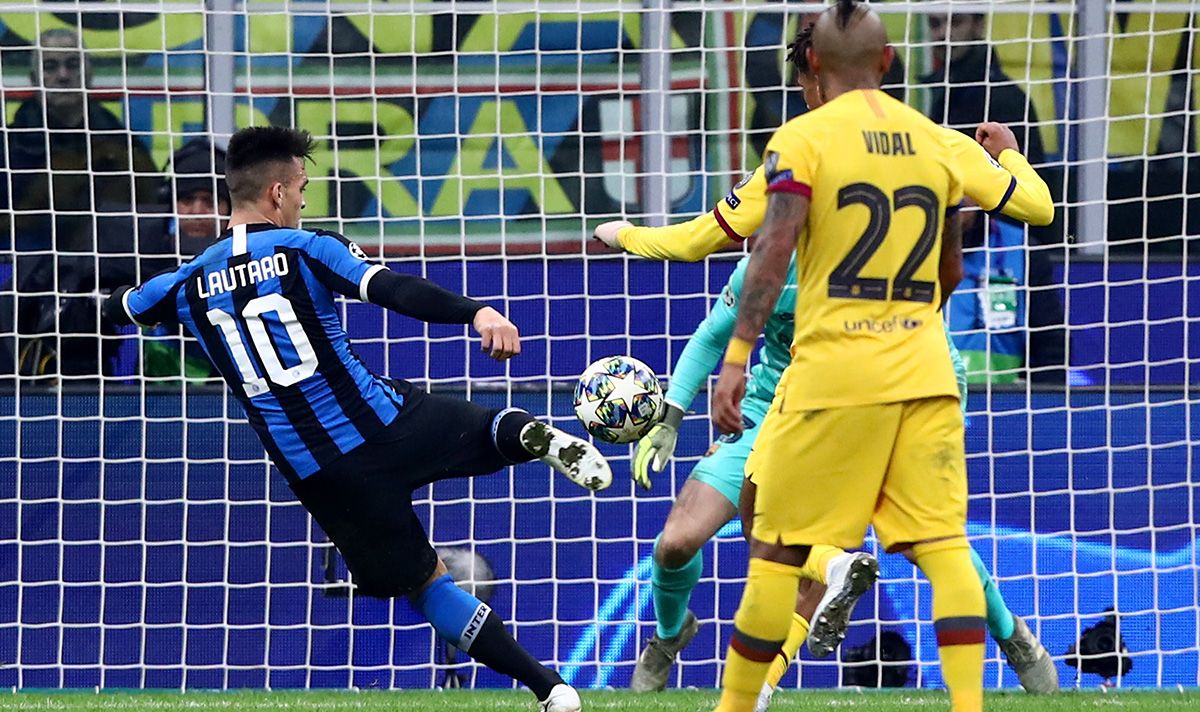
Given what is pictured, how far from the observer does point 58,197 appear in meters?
7.92

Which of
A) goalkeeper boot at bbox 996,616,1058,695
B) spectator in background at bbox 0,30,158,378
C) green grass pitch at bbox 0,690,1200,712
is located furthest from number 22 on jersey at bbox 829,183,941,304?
spectator in background at bbox 0,30,158,378

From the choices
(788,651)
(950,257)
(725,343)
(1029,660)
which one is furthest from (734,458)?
(950,257)

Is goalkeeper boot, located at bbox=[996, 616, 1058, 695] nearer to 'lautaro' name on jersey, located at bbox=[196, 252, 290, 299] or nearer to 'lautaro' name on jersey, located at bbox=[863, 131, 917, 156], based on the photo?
'lautaro' name on jersey, located at bbox=[863, 131, 917, 156]

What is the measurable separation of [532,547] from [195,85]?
2537mm

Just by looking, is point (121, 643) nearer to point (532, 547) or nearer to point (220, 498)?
point (220, 498)

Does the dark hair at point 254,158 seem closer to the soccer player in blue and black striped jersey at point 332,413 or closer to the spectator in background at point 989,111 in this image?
the soccer player in blue and black striped jersey at point 332,413

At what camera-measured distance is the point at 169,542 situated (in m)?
7.77

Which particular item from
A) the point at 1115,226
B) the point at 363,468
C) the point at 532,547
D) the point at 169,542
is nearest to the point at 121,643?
the point at 169,542

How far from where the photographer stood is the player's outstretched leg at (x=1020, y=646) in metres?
6.18

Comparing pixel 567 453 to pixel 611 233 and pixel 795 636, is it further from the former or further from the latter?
pixel 795 636

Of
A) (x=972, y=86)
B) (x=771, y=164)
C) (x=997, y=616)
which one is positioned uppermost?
(x=972, y=86)

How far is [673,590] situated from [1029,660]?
131cm

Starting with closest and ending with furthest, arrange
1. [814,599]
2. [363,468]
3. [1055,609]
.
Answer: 1. [363,468]
2. [814,599]
3. [1055,609]

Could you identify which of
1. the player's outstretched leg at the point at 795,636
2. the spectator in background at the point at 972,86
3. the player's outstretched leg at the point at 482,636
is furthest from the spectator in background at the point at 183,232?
the spectator in background at the point at 972,86
